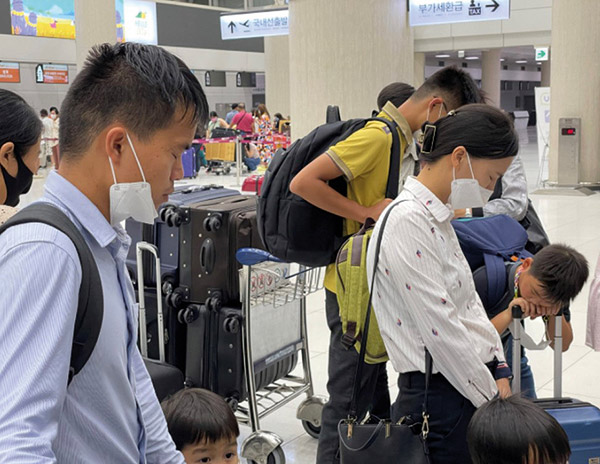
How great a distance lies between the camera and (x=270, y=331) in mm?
3861

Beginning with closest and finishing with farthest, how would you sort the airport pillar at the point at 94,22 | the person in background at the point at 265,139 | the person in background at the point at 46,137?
1. the airport pillar at the point at 94,22
2. the person in background at the point at 265,139
3. the person in background at the point at 46,137

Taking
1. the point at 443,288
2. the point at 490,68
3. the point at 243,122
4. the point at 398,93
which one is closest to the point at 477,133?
the point at 443,288

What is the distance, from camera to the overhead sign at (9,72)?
2508 cm

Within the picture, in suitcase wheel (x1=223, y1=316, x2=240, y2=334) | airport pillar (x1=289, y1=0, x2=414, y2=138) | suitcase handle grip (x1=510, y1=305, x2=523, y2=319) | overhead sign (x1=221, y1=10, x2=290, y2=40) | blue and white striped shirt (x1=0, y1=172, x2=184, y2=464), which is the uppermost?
overhead sign (x1=221, y1=10, x2=290, y2=40)

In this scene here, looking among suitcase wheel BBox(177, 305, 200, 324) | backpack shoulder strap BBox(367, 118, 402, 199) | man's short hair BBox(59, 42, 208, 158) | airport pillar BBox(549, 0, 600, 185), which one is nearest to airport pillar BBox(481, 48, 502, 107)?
airport pillar BBox(549, 0, 600, 185)

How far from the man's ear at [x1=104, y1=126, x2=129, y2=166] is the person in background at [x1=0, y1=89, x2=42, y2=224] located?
1230 mm

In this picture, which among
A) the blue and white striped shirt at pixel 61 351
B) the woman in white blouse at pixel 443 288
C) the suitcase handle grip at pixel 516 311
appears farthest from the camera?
the suitcase handle grip at pixel 516 311

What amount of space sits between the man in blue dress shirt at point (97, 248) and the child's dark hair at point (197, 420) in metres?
1.10

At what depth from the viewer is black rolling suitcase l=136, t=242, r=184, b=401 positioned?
3420mm

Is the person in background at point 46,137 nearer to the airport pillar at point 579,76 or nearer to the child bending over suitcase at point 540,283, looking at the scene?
the airport pillar at point 579,76

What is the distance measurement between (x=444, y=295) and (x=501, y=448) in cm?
42

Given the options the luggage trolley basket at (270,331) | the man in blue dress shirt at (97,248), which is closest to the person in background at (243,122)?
the luggage trolley basket at (270,331)

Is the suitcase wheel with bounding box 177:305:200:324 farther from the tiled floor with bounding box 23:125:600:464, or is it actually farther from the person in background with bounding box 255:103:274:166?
the person in background with bounding box 255:103:274:166

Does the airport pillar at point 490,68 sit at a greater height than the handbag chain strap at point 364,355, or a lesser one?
greater
